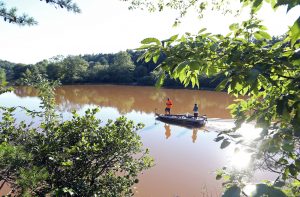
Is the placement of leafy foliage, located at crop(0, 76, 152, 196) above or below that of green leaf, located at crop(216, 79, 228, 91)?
below

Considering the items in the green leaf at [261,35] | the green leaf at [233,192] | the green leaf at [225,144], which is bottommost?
the green leaf at [233,192]

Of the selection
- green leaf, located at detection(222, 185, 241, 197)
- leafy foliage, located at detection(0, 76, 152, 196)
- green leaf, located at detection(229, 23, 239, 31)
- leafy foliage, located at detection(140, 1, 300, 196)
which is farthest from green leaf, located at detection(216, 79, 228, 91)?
leafy foliage, located at detection(0, 76, 152, 196)

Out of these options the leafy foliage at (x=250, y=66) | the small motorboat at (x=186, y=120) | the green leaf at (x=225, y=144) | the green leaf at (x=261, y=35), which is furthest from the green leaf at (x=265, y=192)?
the small motorboat at (x=186, y=120)

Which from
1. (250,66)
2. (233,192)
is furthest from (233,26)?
(233,192)

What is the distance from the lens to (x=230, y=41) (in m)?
2.12

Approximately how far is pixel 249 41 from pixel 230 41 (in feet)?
0.44

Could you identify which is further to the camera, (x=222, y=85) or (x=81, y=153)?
(x=81, y=153)

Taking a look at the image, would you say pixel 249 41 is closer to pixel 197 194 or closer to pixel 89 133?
pixel 89 133

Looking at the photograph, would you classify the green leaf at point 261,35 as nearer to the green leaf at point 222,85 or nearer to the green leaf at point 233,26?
the green leaf at point 233,26

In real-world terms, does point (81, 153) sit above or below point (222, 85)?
below

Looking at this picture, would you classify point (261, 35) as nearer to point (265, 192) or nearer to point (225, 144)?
point (225, 144)

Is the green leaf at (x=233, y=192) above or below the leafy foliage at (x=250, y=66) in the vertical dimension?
below

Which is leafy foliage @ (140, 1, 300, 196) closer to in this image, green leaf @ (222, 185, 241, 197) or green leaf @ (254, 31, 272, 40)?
green leaf @ (254, 31, 272, 40)

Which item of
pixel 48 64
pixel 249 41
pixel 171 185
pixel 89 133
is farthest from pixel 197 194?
pixel 48 64
